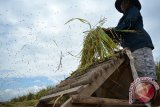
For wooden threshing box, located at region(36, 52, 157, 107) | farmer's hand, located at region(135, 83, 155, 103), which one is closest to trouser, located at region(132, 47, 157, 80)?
wooden threshing box, located at region(36, 52, 157, 107)

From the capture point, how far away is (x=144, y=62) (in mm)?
5355

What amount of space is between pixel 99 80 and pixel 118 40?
4.11ft

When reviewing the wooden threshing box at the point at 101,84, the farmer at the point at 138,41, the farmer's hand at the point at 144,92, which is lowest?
the farmer's hand at the point at 144,92

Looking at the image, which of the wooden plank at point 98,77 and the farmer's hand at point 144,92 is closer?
the farmer's hand at point 144,92

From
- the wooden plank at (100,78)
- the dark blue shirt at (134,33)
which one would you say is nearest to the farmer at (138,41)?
the dark blue shirt at (134,33)

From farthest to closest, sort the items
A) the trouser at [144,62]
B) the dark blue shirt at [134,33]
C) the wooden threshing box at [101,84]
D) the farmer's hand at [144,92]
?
the dark blue shirt at [134,33] < the trouser at [144,62] < the wooden threshing box at [101,84] < the farmer's hand at [144,92]

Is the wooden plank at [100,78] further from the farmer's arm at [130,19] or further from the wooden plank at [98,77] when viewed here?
the farmer's arm at [130,19]

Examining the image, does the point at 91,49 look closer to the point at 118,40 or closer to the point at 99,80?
the point at 118,40

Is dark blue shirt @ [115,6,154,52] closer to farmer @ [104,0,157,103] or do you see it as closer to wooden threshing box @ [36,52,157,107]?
farmer @ [104,0,157,103]

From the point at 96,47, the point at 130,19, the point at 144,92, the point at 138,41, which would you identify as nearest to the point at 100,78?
the point at 144,92

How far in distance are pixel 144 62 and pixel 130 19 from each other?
70cm

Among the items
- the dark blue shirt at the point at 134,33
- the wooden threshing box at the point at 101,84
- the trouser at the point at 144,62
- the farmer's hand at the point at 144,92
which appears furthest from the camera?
the dark blue shirt at the point at 134,33

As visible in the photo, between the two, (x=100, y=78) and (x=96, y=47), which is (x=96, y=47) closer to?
(x=96, y=47)

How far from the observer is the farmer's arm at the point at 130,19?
5484 millimetres
